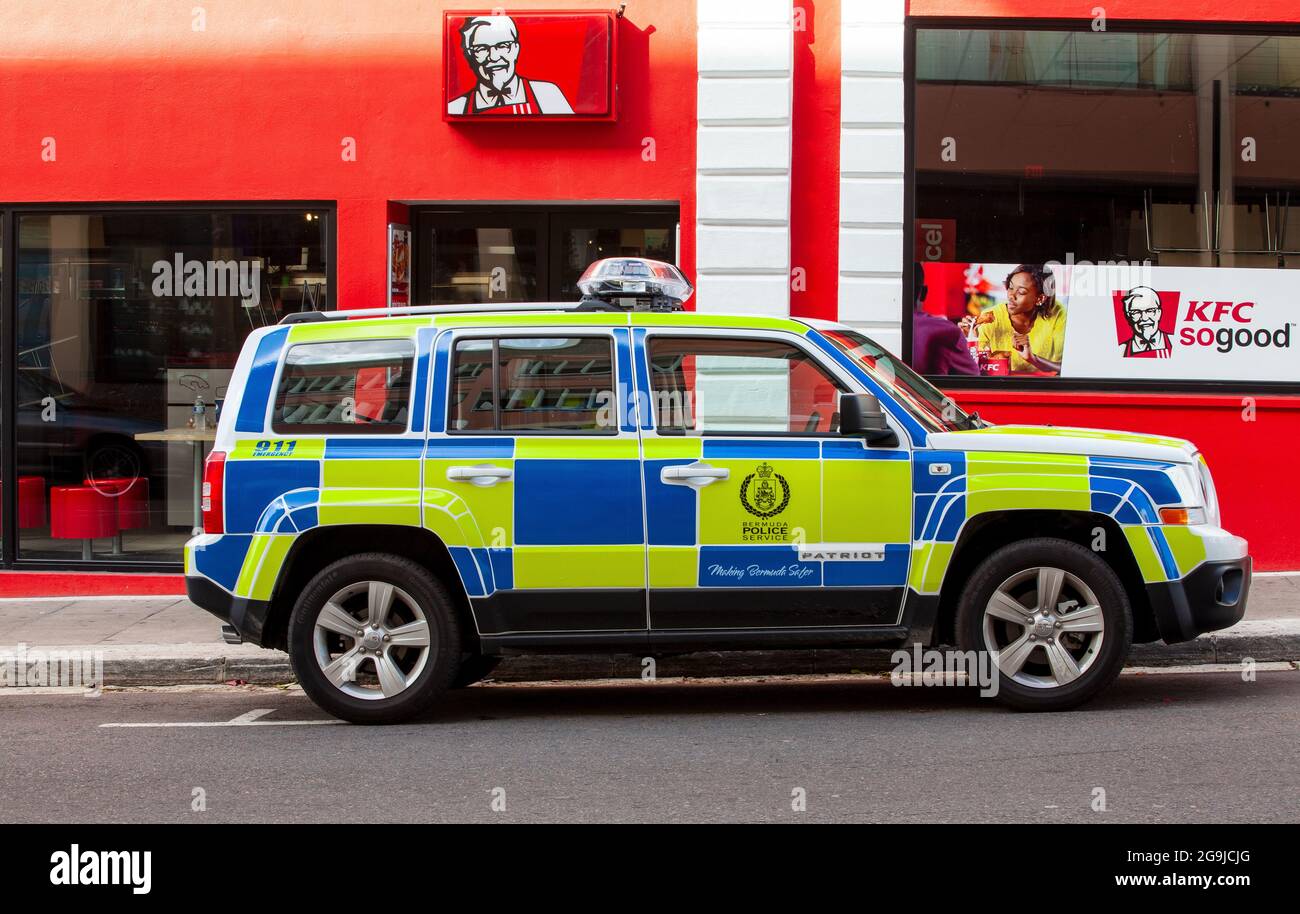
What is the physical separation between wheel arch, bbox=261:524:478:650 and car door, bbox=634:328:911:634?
3.09 feet

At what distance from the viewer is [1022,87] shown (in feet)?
38.5

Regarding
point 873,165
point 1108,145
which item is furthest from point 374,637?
point 1108,145

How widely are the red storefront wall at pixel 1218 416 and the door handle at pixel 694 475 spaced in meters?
4.97

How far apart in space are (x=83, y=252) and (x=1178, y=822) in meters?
9.56

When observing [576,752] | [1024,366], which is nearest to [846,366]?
[576,752]

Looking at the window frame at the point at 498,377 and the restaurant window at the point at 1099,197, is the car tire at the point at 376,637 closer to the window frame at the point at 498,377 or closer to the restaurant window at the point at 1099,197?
the window frame at the point at 498,377

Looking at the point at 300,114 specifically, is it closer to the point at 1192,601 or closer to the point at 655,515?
the point at 655,515

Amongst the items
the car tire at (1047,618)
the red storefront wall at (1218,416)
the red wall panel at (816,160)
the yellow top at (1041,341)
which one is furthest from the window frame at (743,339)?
the yellow top at (1041,341)

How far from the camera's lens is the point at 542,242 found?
40.0 ft

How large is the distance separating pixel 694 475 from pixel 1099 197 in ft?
19.8

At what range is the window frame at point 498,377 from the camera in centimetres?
720

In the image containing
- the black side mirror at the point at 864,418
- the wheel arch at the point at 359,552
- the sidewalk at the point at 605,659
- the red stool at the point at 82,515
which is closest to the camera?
the black side mirror at the point at 864,418

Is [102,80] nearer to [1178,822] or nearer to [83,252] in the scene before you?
[83,252]

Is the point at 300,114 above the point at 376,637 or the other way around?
above
